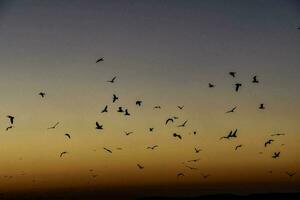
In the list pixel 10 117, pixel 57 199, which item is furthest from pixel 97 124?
pixel 57 199

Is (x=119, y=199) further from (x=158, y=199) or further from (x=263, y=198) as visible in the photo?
(x=263, y=198)

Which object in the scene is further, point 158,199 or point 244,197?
point 158,199

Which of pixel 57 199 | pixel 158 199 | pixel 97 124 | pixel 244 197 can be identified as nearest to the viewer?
pixel 97 124

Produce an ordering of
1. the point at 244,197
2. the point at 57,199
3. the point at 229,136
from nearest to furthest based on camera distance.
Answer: the point at 229,136 < the point at 244,197 < the point at 57,199

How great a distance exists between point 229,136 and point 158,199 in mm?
110090

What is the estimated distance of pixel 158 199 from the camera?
440 ft

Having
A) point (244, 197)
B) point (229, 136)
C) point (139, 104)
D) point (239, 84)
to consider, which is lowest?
point (229, 136)

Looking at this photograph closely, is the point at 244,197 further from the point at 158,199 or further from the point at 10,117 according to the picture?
the point at 10,117

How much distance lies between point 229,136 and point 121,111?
765cm

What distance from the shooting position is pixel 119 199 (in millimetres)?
197750

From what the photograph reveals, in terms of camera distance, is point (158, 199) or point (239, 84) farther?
→ point (158, 199)

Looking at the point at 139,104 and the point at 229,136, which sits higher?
the point at 139,104

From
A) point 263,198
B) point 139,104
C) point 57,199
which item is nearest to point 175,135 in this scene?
point 139,104


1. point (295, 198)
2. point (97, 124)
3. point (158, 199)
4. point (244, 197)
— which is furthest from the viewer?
point (158, 199)
